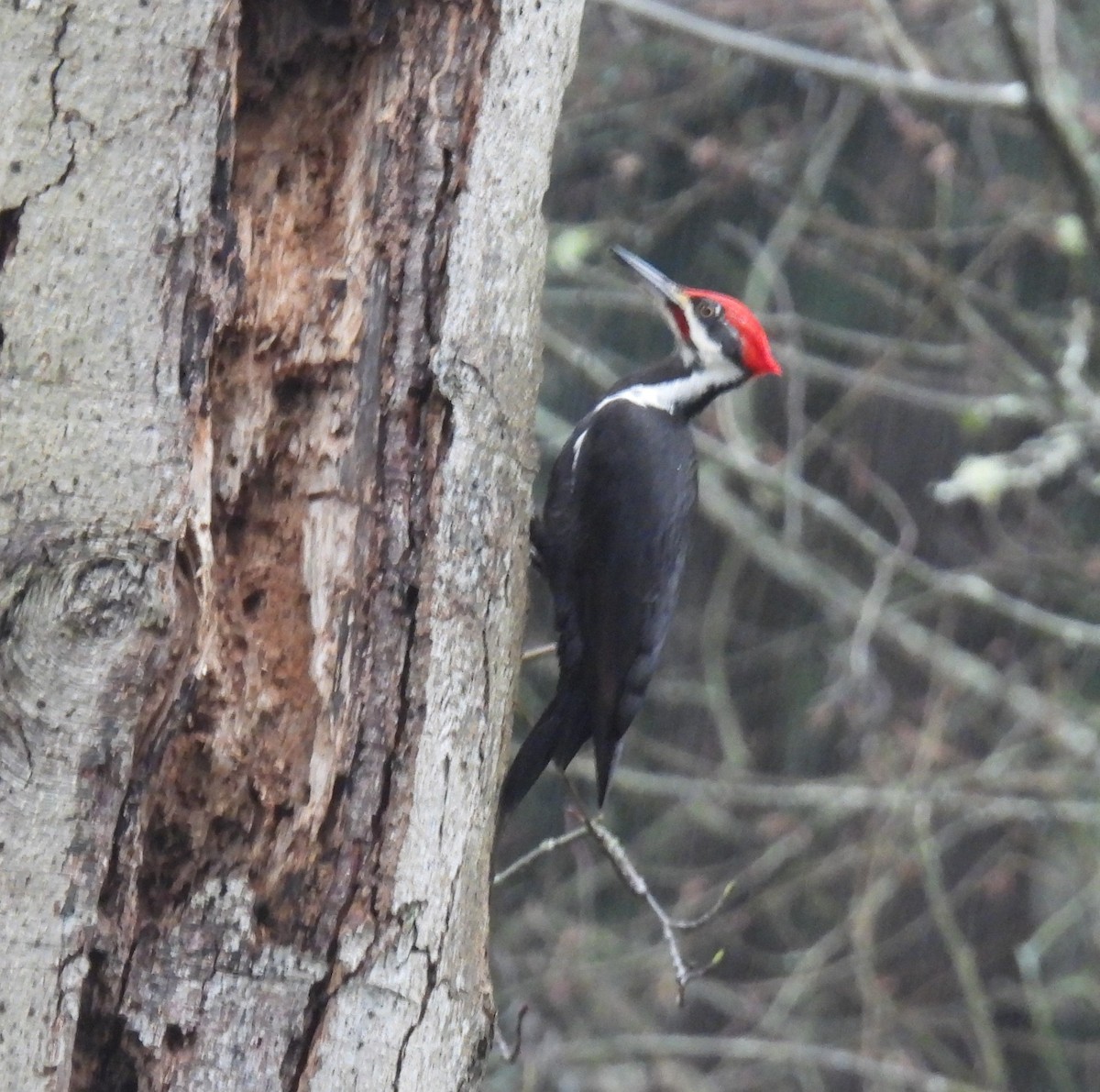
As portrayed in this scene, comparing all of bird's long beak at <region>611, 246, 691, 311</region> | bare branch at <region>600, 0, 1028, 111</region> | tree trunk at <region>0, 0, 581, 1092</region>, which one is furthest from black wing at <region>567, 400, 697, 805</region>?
bare branch at <region>600, 0, 1028, 111</region>

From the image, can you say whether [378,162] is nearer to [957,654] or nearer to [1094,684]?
[957,654]

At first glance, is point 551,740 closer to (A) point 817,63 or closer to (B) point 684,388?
(B) point 684,388

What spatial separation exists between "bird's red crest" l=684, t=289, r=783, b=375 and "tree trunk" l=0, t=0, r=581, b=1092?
154 cm

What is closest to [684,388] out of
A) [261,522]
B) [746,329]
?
[746,329]

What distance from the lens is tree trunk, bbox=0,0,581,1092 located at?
139 cm

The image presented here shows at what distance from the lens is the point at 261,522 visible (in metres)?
1.67

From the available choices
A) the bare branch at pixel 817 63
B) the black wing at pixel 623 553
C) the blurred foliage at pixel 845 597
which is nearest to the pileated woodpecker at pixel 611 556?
the black wing at pixel 623 553

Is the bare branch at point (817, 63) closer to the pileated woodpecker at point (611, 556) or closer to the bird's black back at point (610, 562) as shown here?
the pileated woodpecker at point (611, 556)

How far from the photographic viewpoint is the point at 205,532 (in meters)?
1.50

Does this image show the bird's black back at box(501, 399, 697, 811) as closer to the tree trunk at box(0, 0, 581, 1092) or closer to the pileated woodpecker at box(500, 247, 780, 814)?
the pileated woodpecker at box(500, 247, 780, 814)

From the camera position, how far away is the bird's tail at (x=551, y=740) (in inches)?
107

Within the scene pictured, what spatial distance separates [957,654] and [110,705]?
408 centimetres

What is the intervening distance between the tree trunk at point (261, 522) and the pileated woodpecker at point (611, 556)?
1.04 metres

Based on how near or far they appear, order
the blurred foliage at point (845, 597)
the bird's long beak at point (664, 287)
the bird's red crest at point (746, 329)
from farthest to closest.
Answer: the blurred foliage at point (845, 597), the bird's long beak at point (664, 287), the bird's red crest at point (746, 329)
